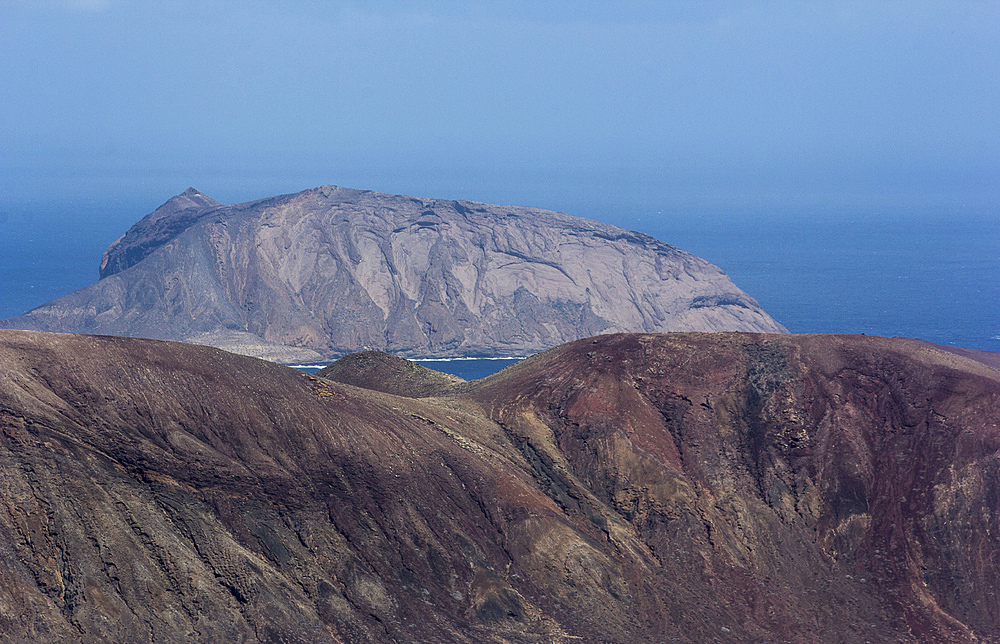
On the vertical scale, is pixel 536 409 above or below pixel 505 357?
above

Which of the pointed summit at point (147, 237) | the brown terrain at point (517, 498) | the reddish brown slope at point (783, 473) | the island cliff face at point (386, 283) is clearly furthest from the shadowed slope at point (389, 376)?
the pointed summit at point (147, 237)

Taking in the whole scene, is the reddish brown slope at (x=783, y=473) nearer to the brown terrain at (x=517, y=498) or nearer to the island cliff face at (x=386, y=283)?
the brown terrain at (x=517, y=498)

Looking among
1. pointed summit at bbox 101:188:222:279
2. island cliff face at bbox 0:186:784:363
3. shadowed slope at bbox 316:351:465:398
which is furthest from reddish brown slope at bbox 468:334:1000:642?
pointed summit at bbox 101:188:222:279

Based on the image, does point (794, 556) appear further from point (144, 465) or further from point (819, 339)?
point (144, 465)

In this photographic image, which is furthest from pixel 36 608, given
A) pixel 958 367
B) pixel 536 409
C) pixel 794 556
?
pixel 958 367

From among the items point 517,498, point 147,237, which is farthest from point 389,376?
point 147,237

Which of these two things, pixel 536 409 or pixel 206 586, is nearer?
pixel 206 586
